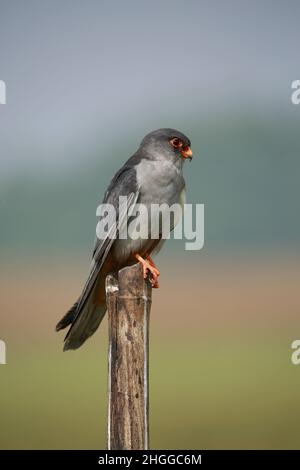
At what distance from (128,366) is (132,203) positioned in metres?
1.76

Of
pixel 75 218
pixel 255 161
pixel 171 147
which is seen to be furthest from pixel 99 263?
pixel 255 161

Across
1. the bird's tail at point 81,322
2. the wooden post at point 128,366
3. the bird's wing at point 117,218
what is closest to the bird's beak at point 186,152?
the bird's wing at point 117,218

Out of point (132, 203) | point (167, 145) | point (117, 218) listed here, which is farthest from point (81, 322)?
point (167, 145)

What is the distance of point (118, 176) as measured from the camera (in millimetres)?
6879

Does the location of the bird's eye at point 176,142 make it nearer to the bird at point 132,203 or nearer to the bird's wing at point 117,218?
the bird at point 132,203

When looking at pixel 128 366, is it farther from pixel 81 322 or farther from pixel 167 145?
pixel 167 145

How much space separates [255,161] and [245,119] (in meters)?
29.8

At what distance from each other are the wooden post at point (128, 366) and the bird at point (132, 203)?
0.88 m

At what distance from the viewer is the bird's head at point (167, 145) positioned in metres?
6.99

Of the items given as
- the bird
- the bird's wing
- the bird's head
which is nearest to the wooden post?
the bird

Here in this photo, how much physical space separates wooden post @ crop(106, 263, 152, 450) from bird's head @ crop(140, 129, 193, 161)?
5.72ft

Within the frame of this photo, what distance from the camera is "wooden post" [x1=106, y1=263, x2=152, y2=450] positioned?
5258mm

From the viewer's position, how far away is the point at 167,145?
276 inches

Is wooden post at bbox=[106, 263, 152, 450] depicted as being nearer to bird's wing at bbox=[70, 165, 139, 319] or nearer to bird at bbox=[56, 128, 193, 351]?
bird at bbox=[56, 128, 193, 351]
